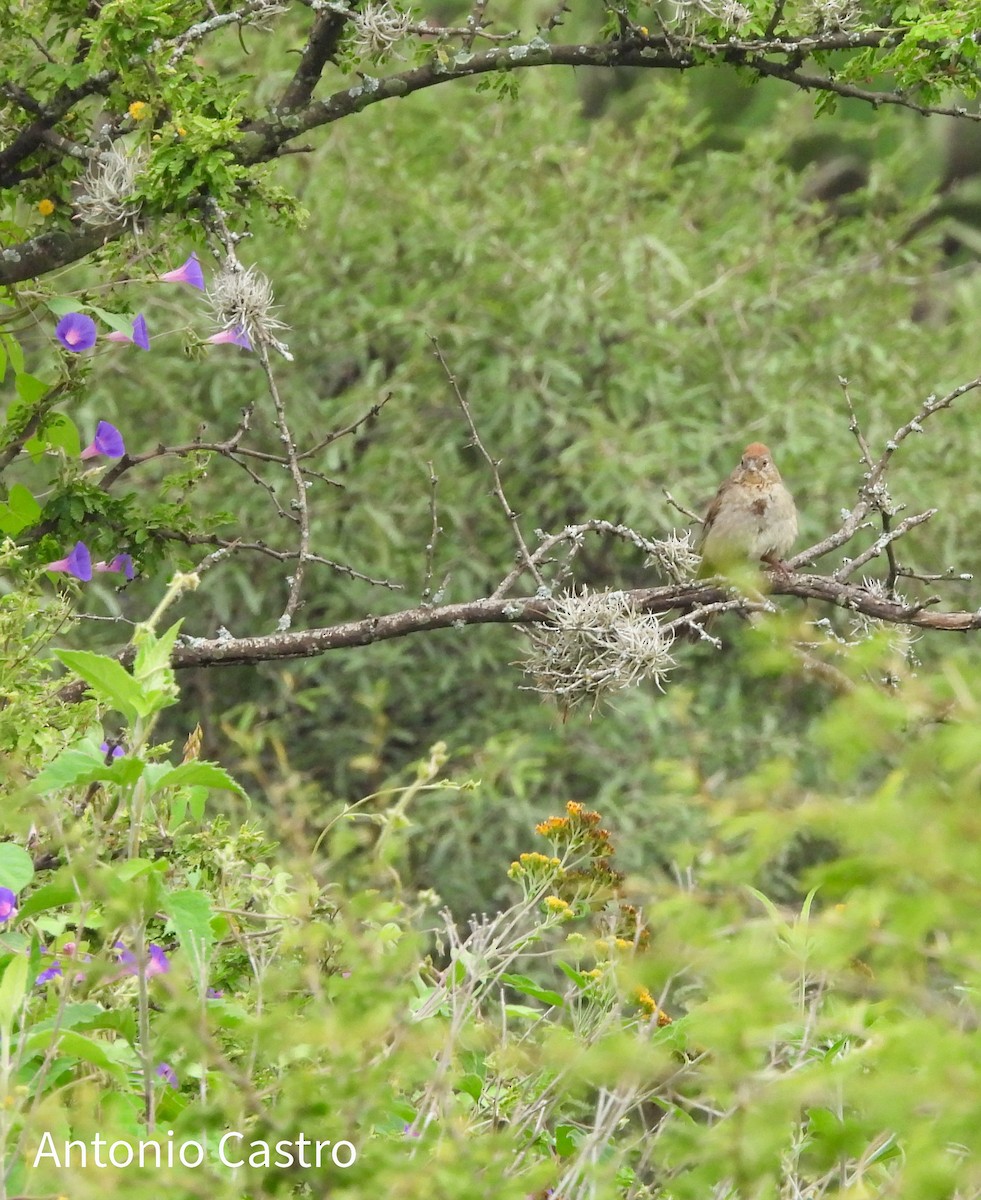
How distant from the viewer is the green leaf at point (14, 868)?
237 cm

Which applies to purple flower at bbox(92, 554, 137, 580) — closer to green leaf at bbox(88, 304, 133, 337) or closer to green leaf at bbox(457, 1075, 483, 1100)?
green leaf at bbox(88, 304, 133, 337)

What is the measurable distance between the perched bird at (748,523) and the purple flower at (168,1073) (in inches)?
120

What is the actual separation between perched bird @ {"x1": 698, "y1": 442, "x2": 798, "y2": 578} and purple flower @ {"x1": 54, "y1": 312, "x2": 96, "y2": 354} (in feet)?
7.70

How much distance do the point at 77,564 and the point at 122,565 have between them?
207mm

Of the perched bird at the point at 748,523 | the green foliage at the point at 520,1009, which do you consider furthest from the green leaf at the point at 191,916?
the perched bird at the point at 748,523

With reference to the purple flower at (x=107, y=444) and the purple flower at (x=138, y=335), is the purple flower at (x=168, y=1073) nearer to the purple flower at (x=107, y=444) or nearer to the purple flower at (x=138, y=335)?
the purple flower at (x=138, y=335)

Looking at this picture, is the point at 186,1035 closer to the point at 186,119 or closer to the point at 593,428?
the point at 186,119

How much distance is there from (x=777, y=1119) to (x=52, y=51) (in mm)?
3234

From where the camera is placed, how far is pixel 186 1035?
1666 mm

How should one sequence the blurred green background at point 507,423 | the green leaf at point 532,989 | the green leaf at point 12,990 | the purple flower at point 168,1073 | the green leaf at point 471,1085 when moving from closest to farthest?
the green leaf at point 12,990
the purple flower at point 168,1073
the green leaf at point 471,1085
the green leaf at point 532,989
the blurred green background at point 507,423

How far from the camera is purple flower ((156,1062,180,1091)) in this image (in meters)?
2.37

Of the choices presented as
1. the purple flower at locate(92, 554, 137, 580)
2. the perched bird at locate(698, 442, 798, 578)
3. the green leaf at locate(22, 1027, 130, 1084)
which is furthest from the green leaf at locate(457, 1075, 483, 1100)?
the perched bird at locate(698, 442, 798, 578)

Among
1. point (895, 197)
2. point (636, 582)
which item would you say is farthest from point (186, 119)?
point (895, 197)

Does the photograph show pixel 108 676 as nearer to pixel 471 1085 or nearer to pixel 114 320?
pixel 471 1085
